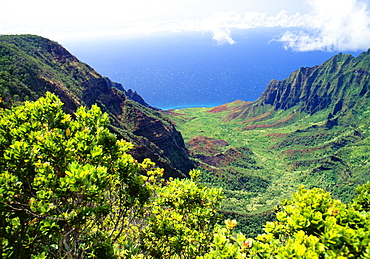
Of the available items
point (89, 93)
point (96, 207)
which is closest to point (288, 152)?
point (89, 93)

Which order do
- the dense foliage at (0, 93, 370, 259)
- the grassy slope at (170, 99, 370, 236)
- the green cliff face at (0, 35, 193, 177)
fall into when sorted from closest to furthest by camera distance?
the dense foliage at (0, 93, 370, 259), the green cliff face at (0, 35, 193, 177), the grassy slope at (170, 99, 370, 236)

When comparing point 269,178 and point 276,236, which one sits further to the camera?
point 269,178

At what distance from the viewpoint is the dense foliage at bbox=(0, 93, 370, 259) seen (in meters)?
6.06

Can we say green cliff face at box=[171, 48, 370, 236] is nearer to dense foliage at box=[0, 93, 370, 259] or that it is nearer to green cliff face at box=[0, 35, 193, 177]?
green cliff face at box=[0, 35, 193, 177]

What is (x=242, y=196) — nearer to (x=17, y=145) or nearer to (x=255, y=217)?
(x=255, y=217)

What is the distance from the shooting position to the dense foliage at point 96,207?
19.9 feet

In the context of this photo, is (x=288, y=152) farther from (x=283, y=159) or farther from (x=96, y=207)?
(x=96, y=207)

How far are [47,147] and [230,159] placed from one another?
124913 mm

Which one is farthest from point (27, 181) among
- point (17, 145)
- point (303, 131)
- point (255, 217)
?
point (303, 131)

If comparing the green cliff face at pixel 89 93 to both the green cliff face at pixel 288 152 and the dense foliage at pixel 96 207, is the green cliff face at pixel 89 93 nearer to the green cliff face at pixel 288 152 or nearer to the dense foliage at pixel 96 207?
the green cliff face at pixel 288 152

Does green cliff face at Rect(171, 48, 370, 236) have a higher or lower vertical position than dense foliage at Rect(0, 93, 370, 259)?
lower

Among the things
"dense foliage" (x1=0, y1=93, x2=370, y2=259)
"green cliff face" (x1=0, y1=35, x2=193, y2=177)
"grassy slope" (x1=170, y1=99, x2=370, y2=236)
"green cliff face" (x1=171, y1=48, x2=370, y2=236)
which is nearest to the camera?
"dense foliage" (x1=0, y1=93, x2=370, y2=259)

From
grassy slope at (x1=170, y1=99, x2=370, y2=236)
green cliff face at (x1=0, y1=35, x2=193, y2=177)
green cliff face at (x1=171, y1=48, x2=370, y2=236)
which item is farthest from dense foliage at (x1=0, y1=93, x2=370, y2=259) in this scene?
green cliff face at (x1=171, y1=48, x2=370, y2=236)

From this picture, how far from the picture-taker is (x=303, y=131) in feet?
563
